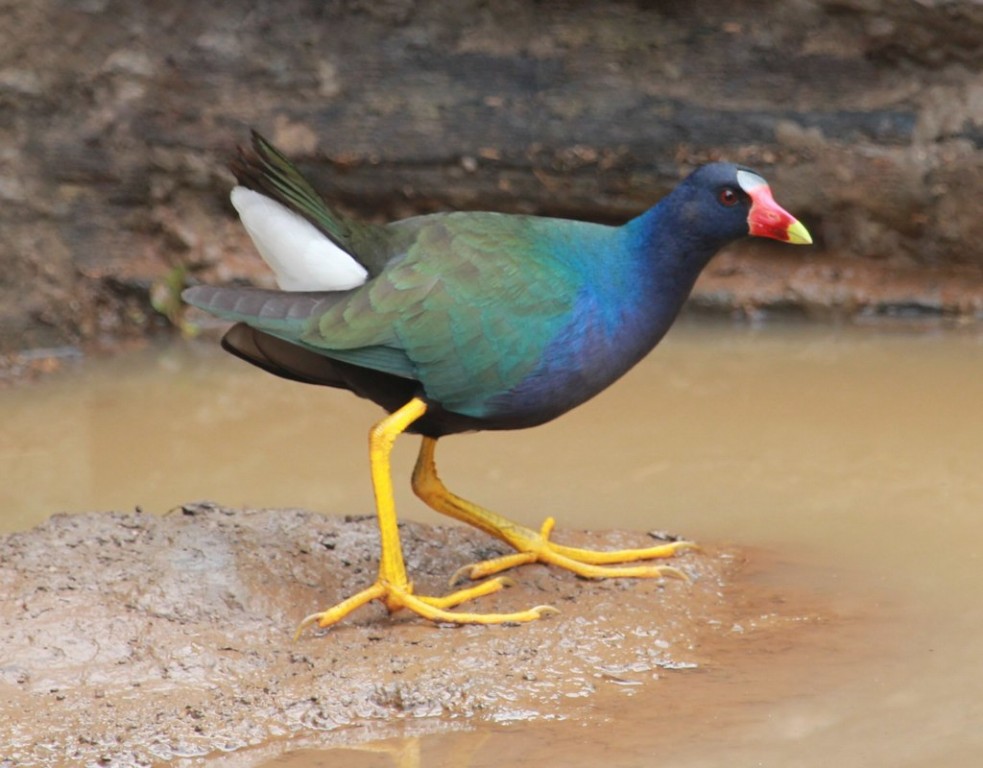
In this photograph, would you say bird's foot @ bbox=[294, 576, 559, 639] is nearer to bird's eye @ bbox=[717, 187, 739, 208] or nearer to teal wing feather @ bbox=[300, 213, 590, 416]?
teal wing feather @ bbox=[300, 213, 590, 416]

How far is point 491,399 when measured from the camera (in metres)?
3.39

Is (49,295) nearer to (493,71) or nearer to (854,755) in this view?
(493,71)

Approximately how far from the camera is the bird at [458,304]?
3.37 meters

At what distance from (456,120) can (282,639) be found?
3254 mm

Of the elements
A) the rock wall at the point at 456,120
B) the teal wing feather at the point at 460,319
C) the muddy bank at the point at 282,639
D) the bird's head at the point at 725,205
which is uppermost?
the rock wall at the point at 456,120

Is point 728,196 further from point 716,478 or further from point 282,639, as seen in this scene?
point 282,639

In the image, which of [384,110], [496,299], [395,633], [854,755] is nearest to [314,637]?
[395,633]

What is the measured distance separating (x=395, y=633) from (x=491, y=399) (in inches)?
23.5

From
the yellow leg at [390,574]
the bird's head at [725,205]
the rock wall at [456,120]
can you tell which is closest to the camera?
the yellow leg at [390,574]

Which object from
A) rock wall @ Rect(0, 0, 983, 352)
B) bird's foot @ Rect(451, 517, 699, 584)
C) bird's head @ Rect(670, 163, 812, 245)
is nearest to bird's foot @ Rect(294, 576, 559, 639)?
bird's foot @ Rect(451, 517, 699, 584)

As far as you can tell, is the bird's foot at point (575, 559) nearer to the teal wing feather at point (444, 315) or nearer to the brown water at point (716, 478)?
the brown water at point (716, 478)

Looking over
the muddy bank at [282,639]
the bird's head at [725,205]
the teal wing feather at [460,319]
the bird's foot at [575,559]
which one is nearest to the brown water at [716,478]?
the muddy bank at [282,639]

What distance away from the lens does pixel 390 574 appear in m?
3.39

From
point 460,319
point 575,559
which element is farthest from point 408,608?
point 460,319
